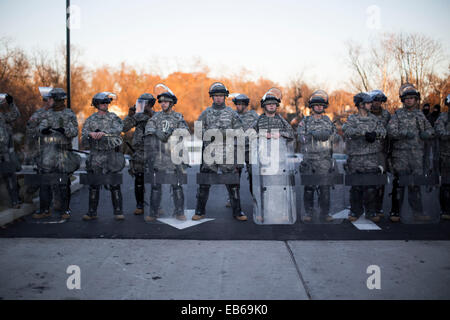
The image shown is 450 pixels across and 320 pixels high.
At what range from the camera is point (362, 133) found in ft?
19.9

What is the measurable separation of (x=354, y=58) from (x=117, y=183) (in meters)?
15.1

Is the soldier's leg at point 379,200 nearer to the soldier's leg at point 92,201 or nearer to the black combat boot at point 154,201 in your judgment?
the black combat boot at point 154,201

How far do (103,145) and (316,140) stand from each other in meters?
3.37

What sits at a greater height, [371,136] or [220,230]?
[371,136]

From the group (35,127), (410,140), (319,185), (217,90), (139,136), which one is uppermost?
(217,90)

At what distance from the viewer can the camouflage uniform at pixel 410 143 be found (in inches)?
241

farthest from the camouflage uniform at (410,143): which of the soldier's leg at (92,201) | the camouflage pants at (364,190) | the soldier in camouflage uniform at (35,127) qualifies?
the soldier in camouflage uniform at (35,127)

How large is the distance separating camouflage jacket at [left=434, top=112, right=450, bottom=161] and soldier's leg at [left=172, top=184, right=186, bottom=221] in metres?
4.13

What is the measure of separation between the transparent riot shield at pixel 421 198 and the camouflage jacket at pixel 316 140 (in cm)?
123

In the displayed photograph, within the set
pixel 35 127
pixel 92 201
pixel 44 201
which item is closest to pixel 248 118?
pixel 92 201

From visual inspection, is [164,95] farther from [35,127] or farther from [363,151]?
[363,151]

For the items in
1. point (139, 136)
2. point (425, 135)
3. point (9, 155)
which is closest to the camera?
point (425, 135)

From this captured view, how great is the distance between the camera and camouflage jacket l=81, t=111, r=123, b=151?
6.33 metres
